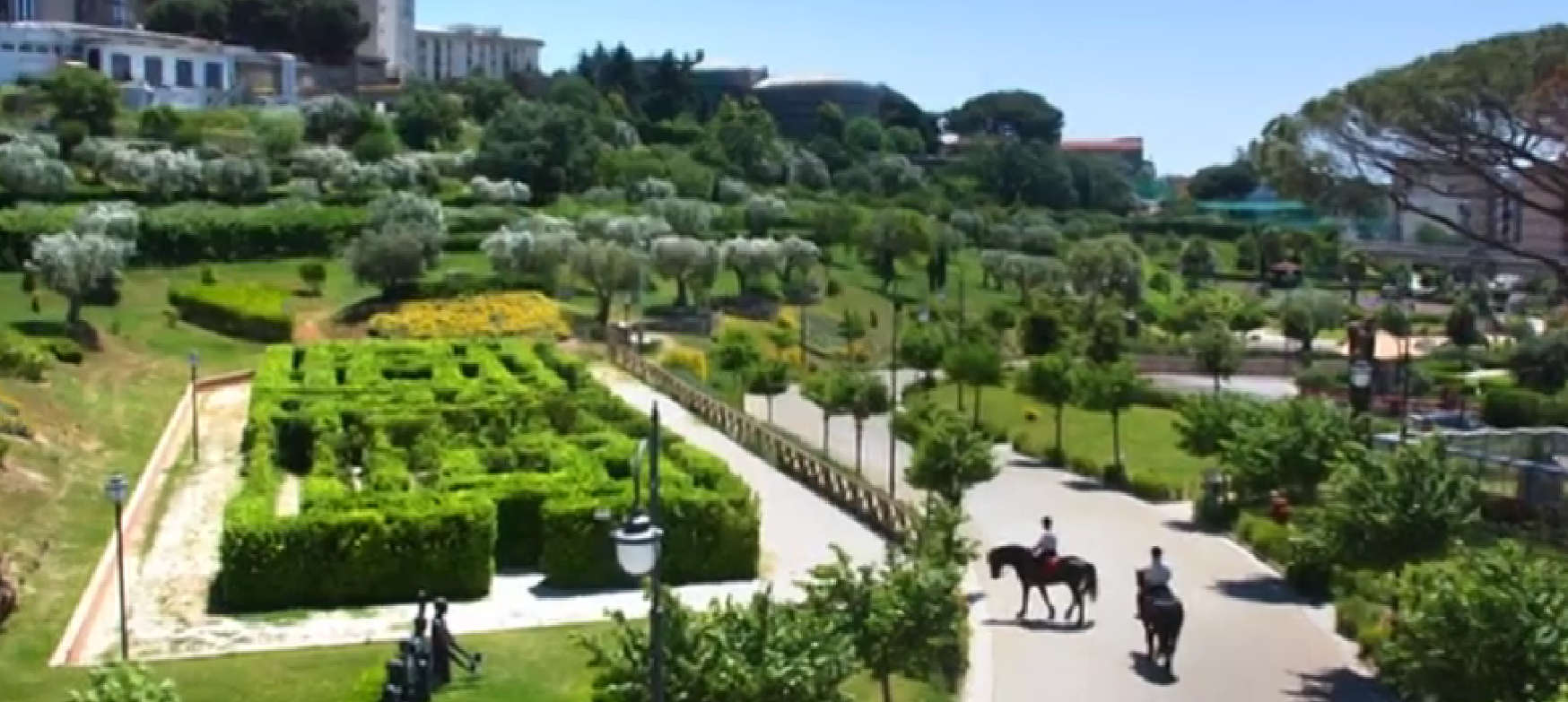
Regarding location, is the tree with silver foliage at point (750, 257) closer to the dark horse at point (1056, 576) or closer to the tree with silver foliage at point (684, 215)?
the tree with silver foliage at point (684, 215)

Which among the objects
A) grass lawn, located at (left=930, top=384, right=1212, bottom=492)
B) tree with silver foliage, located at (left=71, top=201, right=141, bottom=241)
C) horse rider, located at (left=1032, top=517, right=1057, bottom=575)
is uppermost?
tree with silver foliage, located at (left=71, top=201, right=141, bottom=241)

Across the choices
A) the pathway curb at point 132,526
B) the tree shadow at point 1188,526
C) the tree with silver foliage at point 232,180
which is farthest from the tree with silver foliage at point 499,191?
the tree shadow at point 1188,526

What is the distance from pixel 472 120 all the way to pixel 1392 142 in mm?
69534

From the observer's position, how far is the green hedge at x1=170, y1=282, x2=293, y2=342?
2014 inches

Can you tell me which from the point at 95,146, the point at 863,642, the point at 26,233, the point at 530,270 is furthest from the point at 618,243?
the point at 863,642

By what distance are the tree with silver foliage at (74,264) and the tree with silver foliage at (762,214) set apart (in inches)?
1454

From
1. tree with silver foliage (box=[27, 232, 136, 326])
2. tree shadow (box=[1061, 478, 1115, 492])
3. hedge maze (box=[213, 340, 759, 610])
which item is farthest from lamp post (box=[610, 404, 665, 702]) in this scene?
tree with silver foliage (box=[27, 232, 136, 326])

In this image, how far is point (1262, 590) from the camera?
25.5 meters

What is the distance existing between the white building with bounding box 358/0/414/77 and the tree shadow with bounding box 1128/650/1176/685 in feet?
387

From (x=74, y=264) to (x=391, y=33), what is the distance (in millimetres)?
102268

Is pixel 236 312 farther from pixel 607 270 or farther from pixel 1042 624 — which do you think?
pixel 1042 624

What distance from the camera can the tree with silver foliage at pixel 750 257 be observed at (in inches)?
2564

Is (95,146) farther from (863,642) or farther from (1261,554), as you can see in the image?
(863,642)

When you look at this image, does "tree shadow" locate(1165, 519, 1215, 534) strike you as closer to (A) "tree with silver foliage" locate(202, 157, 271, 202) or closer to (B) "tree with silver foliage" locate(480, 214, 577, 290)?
(B) "tree with silver foliage" locate(480, 214, 577, 290)
